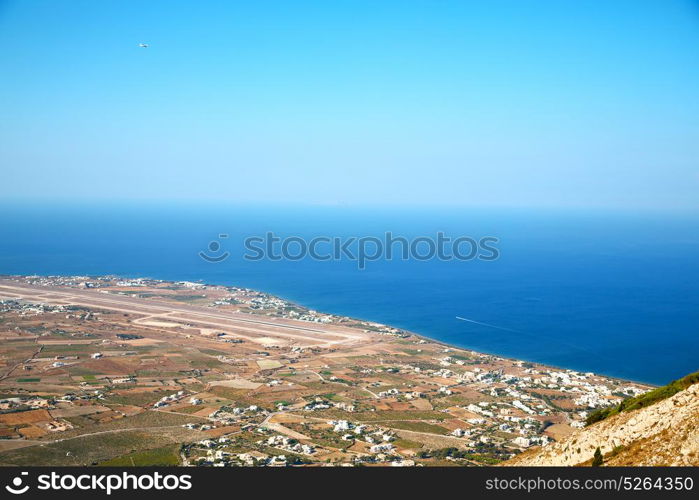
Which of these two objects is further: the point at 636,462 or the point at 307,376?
Answer: the point at 307,376

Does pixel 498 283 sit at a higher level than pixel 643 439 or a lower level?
lower

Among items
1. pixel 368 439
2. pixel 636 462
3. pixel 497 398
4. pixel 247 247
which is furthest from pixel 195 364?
pixel 247 247

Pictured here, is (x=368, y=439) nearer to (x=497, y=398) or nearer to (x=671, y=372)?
(x=497, y=398)

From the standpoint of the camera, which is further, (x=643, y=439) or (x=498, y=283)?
(x=498, y=283)

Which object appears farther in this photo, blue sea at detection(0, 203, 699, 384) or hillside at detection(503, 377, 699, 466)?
blue sea at detection(0, 203, 699, 384)

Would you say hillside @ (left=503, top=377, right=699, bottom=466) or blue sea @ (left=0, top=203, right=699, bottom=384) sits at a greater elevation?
hillside @ (left=503, top=377, right=699, bottom=466)
